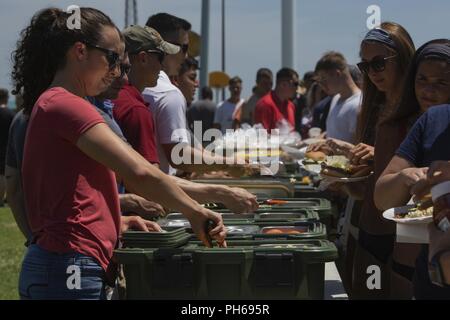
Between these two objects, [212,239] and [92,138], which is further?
[212,239]

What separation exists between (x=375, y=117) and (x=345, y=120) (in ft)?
6.23

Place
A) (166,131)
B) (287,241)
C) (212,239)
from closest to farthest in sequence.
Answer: (212,239), (287,241), (166,131)

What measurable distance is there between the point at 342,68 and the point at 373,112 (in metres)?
2.54

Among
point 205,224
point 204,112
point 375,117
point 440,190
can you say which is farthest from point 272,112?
point 440,190

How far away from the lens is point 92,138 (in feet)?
8.87

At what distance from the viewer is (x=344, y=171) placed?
4395 millimetres

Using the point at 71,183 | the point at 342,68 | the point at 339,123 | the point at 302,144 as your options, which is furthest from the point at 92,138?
the point at 302,144

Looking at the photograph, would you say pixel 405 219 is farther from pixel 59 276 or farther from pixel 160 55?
pixel 160 55

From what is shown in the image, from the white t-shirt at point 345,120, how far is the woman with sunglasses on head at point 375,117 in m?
1.73

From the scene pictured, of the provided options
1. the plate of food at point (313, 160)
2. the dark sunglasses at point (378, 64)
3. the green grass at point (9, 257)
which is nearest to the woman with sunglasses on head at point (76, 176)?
the dark sunglasses at point (378, 64)

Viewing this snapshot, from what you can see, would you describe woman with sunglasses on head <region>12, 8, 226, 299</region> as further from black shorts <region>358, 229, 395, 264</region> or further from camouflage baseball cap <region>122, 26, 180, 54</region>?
camouflage baseball cap <region>122, 26, 180, 54</region>

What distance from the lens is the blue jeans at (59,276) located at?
2799 mm
